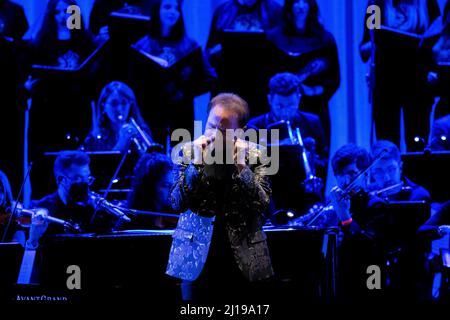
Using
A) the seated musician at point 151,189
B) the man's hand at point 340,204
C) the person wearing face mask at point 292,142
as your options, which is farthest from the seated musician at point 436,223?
the seated musician at point 151,189

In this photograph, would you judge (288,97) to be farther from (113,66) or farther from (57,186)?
(57,186)

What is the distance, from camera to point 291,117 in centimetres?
512

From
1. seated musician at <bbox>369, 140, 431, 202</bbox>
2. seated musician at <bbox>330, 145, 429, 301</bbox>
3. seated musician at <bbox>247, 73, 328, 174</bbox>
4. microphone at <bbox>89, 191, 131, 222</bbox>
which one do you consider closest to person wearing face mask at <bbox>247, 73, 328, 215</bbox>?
seated musician at <bbox>247, 73, 328, 174</bbox>

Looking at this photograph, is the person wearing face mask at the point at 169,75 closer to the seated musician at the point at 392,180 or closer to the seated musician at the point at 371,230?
the seated musician at the point at 371,230

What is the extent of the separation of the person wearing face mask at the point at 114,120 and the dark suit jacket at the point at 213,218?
2.75 metres

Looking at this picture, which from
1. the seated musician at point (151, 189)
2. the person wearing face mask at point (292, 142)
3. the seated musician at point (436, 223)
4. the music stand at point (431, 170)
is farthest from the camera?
the music stand at point (431, 170)

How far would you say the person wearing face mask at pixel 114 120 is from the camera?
5.16 metres

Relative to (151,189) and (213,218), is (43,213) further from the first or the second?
(213,218)

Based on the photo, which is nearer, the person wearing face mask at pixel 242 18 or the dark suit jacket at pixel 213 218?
the dark suit jacket at pixel 213 218

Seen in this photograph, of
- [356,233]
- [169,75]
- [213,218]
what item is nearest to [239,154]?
[213,218]

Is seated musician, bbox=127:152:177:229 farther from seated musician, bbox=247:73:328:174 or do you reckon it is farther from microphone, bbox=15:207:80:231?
seated musician, bbox=247:73:328:174

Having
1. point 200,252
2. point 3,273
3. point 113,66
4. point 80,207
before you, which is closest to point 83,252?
point 3,273

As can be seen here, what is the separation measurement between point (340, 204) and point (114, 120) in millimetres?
1982

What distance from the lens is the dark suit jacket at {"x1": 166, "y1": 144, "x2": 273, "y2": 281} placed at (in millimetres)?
2420
